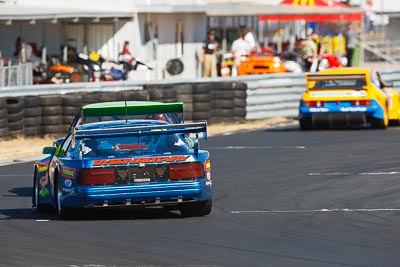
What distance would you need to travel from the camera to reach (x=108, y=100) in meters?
25.7

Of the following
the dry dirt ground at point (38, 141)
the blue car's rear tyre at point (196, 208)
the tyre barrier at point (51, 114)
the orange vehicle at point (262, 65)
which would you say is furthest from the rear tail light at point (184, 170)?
the orange vehicle at point (262, 65)

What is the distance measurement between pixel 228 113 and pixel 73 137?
1605 centimetres

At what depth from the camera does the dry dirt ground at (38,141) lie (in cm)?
2250

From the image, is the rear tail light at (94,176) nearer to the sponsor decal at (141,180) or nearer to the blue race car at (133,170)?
the blue race car at (133,170)

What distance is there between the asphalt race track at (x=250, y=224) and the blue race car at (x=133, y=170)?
10.5 inches

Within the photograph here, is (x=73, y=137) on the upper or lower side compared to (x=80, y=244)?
upper

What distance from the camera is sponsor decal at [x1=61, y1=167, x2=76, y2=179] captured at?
12695 mm

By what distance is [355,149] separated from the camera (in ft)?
70.9

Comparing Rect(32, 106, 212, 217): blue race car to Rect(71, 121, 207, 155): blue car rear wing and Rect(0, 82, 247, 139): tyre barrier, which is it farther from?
Rect(0, 82, 247, 139): tyre barrier

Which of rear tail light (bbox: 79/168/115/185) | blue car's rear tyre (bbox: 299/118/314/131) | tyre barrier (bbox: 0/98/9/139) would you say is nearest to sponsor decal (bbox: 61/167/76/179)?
rear tail light (bbox: 79/168/115/185)

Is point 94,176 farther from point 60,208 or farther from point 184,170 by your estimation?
point 184,170

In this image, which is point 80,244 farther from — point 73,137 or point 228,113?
point 228,113

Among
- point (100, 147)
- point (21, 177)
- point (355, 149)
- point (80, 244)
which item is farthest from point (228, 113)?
point (80, 244)

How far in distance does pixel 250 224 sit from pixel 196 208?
73 centimetres
